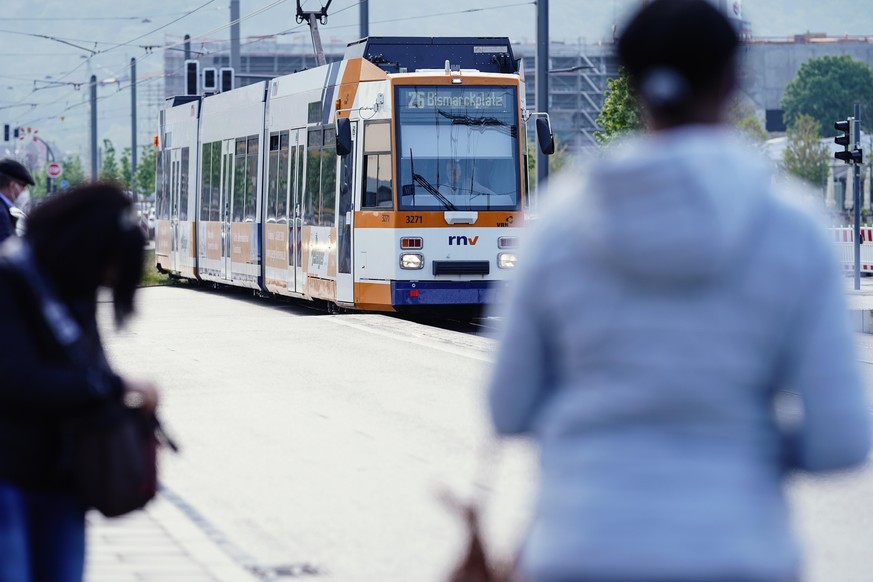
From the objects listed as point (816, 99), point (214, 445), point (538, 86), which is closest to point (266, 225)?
point (538, 86)

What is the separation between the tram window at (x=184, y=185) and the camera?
3288 centimetres

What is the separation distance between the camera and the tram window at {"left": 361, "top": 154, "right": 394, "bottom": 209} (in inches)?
834

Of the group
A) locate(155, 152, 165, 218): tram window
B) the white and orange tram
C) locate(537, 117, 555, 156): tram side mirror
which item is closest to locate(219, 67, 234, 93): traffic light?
locate(155, 152, 165, 218): tram window

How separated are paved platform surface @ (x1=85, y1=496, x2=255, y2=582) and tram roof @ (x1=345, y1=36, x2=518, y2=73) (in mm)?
14081

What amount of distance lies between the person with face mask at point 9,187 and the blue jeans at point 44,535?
6.62 meters

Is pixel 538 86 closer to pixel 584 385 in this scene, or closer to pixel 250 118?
pixel 250 118

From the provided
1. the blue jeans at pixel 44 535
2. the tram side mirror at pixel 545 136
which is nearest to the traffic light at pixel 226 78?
the tram side mirror at pixel 545 136

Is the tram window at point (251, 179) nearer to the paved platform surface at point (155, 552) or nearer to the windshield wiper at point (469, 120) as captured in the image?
the windshield wiper at point (469, 120)

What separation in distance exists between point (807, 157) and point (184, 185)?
267 feet

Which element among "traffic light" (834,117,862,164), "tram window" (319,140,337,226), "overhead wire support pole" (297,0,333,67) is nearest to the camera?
"tram window" (319,140,337,226)

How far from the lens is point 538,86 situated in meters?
28.3

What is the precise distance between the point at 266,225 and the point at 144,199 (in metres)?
87.2

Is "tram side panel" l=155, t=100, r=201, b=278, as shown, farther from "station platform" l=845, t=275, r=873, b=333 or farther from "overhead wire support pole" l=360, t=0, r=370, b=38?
"station platform" l=845, t=275, r=873, b=333

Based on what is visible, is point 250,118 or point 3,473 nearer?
point 3,473
